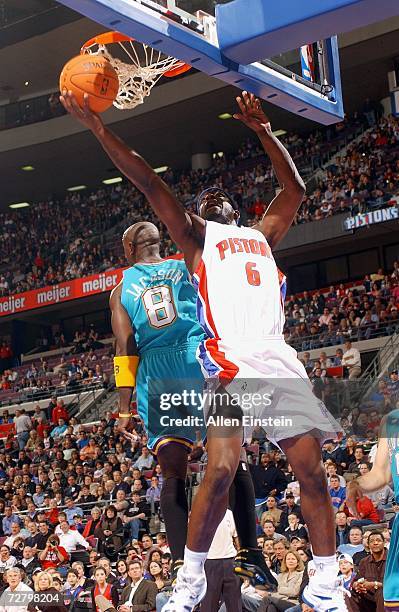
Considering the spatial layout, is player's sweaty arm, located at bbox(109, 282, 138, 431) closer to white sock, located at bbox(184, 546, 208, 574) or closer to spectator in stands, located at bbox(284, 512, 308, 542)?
white sock, located at bbox(184, 546, 208, 574)

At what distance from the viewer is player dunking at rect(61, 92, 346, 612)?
4195 millimetres

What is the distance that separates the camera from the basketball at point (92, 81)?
454cm

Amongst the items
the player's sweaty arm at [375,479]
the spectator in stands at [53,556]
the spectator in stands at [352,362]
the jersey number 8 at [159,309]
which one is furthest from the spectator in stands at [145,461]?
the player's sweaty arm at [375,479]

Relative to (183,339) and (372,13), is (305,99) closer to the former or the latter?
(372,13)

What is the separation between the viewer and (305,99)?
5.55m

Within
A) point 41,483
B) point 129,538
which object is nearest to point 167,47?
point 129,538

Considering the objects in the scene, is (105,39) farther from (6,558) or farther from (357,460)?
(6,558)

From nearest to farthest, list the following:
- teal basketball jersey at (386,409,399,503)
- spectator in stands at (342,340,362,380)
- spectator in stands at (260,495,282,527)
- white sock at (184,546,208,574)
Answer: white sock at (184,546,208,574), teal basketball jersey at (386,409,399,503), spectator in stands at (260,495,282,527), spectator in stands at (342,340,362,380)

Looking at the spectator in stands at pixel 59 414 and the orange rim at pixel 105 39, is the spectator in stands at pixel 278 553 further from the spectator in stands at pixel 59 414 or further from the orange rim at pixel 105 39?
the spectator in stands at pixel 59 414

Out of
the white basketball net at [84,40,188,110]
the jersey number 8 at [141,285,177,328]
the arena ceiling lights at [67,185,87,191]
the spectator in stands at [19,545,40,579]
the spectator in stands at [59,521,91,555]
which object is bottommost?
the spectator in stands at [19,545,40,579]

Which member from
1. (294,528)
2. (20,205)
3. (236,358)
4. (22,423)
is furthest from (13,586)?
(20,205)

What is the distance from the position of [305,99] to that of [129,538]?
8.73 m

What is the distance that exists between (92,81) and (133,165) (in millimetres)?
464

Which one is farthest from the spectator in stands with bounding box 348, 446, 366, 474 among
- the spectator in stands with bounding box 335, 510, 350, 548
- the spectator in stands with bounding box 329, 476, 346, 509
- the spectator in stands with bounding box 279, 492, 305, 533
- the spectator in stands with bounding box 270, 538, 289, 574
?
the spectator in stands with bounding box 270, 538, 289, 574
